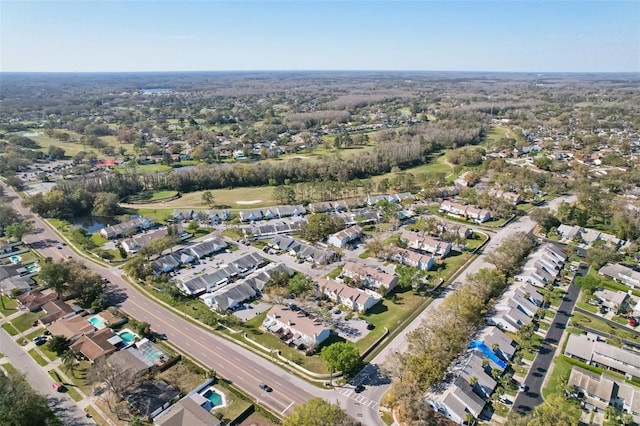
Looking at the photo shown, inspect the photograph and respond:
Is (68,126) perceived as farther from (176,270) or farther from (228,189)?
(176,270)

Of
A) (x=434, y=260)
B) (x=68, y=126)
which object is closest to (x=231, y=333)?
(x=434, y=260)

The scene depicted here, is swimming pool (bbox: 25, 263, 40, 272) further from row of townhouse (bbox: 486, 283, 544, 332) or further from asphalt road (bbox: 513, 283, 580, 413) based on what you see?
asphalt road (bbox: 513, 283, 580, 413)

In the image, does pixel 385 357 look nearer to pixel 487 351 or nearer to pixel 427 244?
pixel 487 351

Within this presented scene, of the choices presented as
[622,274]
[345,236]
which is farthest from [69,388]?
[622,274]

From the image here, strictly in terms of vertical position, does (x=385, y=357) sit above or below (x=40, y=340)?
above

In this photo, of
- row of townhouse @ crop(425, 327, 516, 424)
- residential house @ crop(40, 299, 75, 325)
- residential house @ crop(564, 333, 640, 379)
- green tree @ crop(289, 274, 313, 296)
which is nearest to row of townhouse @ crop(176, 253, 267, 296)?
green tree @ crop(289, 274, 313, 296)
